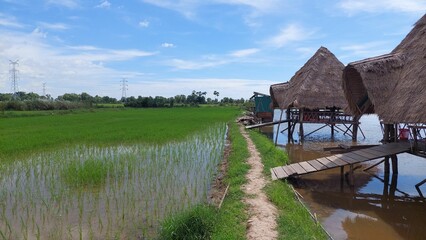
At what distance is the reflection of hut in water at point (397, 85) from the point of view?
7812mm

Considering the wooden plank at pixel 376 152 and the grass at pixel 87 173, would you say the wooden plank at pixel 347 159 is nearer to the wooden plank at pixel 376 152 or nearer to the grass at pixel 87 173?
the wooden plank at pixel 376 152

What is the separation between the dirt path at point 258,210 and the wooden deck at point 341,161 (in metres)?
0.55

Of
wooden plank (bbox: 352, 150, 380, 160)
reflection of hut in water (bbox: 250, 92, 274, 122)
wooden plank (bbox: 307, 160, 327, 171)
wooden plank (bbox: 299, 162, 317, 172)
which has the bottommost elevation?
wooden plank (bbox: 299, 162, 317, 172)

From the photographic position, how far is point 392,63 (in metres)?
9.64

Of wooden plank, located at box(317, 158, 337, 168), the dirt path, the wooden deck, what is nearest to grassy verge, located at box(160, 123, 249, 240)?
the dirt path

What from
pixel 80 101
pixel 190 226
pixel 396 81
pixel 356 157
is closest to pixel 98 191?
pixel 190 226

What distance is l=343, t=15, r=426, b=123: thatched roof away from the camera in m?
7.79

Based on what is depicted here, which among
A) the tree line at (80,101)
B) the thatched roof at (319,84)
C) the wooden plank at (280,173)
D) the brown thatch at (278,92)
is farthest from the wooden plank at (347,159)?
the tree line at (80,101)

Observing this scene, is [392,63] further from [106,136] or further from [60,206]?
[106,136]

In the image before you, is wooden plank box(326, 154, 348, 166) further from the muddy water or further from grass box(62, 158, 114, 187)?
grass box(62, 158, 114, 187)

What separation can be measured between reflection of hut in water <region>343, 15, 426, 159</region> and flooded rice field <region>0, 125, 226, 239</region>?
197 inches

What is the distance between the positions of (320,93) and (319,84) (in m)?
0.55

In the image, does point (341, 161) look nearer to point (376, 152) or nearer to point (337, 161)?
point (337, 161)

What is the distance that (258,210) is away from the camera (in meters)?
5.99
